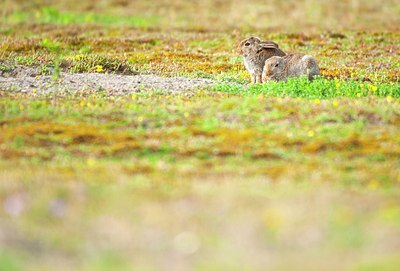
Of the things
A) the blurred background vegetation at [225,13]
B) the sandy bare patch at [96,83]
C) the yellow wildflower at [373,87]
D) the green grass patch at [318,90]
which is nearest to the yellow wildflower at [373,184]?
the green grass patch at [318,90]

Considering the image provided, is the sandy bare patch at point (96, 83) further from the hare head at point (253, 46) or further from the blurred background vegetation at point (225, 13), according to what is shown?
the blurred background vegetation at point (225, 13)

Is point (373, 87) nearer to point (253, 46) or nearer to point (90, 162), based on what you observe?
point (253, 46)

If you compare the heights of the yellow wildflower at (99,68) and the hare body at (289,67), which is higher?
the yellow wildflower at (99,68)

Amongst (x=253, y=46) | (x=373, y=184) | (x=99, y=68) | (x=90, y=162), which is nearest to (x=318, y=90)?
(x=253, y=46)

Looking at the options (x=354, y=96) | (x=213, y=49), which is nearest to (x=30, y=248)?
(x=354, y=96)

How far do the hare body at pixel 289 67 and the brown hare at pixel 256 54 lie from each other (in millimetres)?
536

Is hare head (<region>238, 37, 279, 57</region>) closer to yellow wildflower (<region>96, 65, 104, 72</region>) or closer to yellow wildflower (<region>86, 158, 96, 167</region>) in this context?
yellow wildflower (<region>96, 65, 104, 72</region>)

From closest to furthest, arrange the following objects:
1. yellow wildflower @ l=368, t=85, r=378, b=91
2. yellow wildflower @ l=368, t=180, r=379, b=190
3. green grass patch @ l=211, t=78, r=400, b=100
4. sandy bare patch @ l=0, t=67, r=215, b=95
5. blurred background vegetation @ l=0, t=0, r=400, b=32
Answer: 1. yellow wildflower @ l=368, t=180, r=379, b=190
2. green grass patch @ l=211, t=78, r=400, b=100
3. yellow wildflower @ l=368, t=85, r=378, b=91
4. sandy bare patch @ l=0, t=67, r=215, b=95
5. blurred background vegetation @ l=0, t=0, r=400, b=32

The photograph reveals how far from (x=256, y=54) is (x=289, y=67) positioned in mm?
1374

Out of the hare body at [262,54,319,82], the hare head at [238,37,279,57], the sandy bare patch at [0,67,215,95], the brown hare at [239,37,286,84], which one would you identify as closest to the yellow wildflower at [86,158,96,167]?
the sandy bare patch at [0,67,215,95]

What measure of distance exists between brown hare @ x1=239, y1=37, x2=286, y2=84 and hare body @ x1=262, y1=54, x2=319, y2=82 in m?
0.54

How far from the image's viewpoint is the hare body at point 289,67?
23.4 m

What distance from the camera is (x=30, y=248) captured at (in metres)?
11.4

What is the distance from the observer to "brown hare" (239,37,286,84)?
80.3ft
